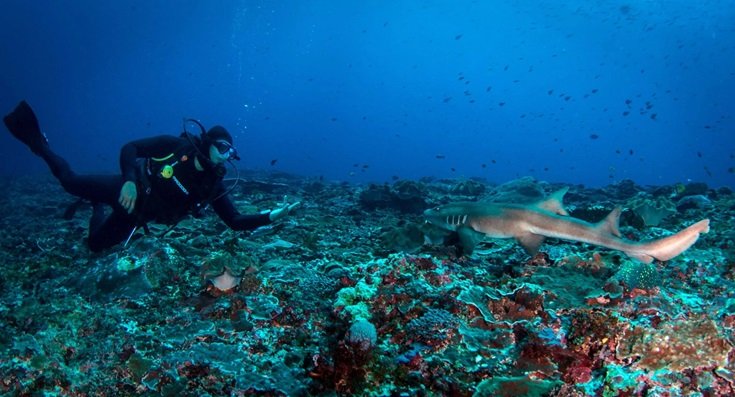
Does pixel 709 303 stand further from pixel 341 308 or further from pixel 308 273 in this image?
pixel 308 273

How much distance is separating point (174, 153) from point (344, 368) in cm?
506

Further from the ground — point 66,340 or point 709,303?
point 66,340

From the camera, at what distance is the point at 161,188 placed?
6035 mm

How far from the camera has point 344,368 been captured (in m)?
2.66

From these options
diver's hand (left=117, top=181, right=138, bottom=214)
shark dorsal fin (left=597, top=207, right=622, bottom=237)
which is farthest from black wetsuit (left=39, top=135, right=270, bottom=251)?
shark dorsal fin (left=597, top=207, right=622, bottom=237)

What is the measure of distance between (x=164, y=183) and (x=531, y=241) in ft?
18.7

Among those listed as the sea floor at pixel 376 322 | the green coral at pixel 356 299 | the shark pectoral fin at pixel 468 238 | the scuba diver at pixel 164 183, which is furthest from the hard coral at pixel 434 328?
the scuba diver at pixel 164 183

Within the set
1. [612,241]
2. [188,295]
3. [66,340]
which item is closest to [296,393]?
[188,295]

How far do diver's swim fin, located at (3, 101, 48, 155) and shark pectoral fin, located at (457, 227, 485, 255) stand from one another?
8050mm

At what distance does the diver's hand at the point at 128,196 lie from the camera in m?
5.25

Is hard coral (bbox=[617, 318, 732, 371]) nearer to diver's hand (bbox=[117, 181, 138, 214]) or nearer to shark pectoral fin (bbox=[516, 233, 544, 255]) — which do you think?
shark pectoral fin (bbox=[516, 233, 544, 255])

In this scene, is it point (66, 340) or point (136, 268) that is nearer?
point (66, 340)

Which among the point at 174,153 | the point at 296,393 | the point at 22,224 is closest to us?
the point at 296,393

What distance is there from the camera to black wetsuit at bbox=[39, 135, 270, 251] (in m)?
5.88
